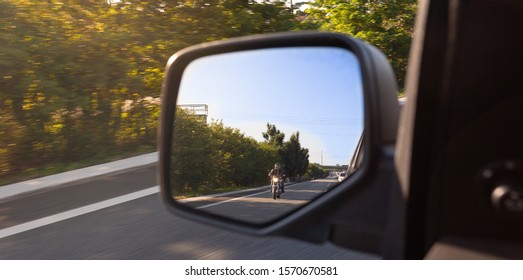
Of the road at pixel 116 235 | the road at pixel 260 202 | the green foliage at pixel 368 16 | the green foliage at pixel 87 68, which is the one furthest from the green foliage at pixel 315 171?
the green foliage at pixel 368 16

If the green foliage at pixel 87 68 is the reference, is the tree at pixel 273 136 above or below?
above

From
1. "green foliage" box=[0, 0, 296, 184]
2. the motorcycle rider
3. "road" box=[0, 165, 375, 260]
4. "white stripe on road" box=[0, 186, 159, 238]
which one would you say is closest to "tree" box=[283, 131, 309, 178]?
the motorcycle rider

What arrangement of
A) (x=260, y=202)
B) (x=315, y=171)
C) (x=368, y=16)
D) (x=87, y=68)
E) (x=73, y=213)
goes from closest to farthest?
(x=315, y=171) < (x=260, y=202) < (x=73, y=213) < (x=87, y=68) < (x=368, y=16)

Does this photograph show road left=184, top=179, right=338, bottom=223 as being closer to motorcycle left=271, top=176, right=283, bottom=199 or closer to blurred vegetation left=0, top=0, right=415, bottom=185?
motorcycle left=271, top=176, right=283, bottom=199

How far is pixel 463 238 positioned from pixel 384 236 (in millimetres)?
186

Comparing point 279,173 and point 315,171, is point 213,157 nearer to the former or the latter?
point 279,173

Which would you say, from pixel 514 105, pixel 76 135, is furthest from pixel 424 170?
pixel 76 135

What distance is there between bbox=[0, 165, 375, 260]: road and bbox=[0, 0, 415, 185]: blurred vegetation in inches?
81.5

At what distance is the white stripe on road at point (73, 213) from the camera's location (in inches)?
185

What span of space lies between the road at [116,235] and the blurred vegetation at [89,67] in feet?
6.79

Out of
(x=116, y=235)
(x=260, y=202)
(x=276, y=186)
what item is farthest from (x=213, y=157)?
(x=116, y=235)

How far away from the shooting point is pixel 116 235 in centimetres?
445

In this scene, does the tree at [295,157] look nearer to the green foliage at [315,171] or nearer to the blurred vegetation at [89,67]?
the green foliage at [315,171]

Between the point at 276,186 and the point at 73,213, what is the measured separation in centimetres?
400
